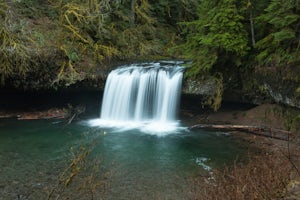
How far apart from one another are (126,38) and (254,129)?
928 centimetres

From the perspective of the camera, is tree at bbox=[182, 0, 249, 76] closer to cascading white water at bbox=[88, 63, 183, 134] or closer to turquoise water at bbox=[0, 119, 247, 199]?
cascading white water at bbox=[88, 63, 183, 134]

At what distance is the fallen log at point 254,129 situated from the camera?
11.5 meters

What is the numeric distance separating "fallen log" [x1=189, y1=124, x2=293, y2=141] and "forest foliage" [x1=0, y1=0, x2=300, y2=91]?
6.96ft

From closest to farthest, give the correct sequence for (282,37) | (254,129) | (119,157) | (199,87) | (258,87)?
(119,157), (282,37), (254,129), (258,87), (199,87)

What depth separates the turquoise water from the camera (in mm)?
7801

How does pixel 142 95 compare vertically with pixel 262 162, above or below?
above

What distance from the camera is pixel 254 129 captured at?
1220cm

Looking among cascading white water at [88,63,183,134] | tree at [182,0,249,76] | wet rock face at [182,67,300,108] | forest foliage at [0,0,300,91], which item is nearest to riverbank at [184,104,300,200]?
wet rock face at [182,67,300,108]

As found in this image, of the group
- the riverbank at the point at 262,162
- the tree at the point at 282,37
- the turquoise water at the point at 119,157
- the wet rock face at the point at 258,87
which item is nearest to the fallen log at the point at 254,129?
the riverbank at the point at 262,162

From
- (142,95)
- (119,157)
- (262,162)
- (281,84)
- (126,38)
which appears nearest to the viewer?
(262,162)

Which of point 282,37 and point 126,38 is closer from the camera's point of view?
point 282,37

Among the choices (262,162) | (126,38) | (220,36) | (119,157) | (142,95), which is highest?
(126,38)

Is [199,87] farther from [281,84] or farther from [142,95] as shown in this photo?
[281,84]

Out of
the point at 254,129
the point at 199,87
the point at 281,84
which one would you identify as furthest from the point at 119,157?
the point at 281,84
